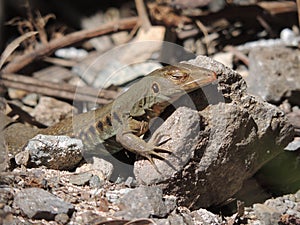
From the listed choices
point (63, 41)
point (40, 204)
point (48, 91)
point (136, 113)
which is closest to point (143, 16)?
point (63, 41)

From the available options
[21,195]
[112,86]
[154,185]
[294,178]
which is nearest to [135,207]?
[154,185]

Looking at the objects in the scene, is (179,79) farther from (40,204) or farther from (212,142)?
(40,204)

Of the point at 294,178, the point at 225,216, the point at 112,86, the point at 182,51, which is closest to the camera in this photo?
the point at 225,216

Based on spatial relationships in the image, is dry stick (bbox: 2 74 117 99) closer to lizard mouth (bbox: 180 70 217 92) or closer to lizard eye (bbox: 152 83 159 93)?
lizard eye (bbox: 152 83 159 93)

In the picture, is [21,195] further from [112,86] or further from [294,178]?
[112,86]

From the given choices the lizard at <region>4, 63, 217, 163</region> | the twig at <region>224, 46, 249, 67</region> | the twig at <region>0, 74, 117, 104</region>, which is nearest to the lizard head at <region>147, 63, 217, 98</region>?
the lizard at <region>4, 63, 217, 163</region>

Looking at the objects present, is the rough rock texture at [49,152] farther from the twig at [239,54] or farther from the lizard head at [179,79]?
the twig at [239,54]

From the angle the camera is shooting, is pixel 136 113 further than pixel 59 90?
No

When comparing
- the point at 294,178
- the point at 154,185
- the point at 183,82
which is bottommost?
the point at 294,178
